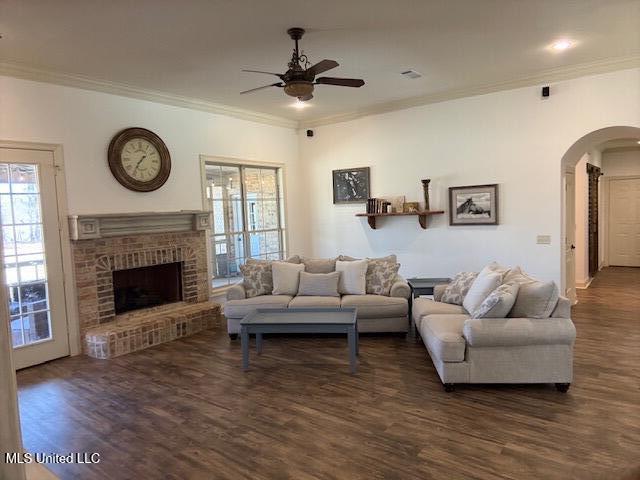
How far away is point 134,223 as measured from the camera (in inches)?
204

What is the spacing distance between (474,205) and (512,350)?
3022mm

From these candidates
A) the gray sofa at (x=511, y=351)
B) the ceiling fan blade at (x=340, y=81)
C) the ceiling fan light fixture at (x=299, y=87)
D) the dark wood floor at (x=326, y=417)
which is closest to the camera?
the dark wood floor at (x=326, y=417)

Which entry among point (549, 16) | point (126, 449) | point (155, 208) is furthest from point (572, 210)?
point (126, 449)

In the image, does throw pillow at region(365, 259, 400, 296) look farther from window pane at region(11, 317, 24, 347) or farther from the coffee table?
window pane at region(11, 317, 24, 347)

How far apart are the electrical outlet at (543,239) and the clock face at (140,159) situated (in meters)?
5.04

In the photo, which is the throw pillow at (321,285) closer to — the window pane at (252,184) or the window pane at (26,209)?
the window pane at (252,184)

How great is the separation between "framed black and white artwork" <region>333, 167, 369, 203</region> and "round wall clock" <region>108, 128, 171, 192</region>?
2805mm

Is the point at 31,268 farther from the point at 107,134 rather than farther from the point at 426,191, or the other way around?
the point at 426,191

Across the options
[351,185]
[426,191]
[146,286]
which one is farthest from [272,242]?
[426,191]

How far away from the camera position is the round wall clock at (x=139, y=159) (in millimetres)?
5117

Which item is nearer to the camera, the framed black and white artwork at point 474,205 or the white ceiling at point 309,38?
the white ceiling at point 309,38

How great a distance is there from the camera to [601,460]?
8.13ft

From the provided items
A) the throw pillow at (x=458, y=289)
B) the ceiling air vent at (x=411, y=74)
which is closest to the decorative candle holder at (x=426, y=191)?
the ceiling air vent at (x=411, y=74)

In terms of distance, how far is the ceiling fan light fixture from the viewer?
3.67 meters
